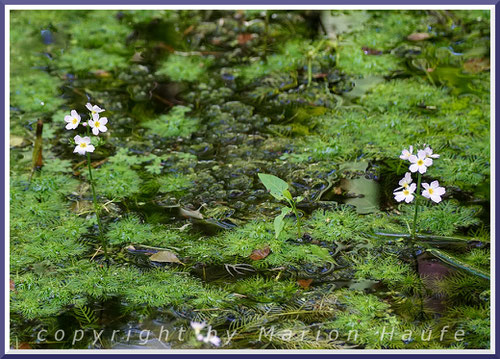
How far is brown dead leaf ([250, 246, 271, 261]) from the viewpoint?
3.37 m

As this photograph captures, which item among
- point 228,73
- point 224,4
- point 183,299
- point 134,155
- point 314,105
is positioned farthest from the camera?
point 228,73

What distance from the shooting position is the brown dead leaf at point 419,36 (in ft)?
16.3

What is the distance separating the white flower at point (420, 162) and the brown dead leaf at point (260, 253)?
2.47 feet

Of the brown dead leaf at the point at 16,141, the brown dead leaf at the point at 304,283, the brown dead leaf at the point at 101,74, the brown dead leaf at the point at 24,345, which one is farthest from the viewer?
the brown dead leaf at the point at 101,74

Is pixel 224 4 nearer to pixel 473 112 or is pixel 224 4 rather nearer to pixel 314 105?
pixel 314 105

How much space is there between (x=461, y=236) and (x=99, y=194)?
1806 millimetres

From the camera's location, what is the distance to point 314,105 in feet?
14.5

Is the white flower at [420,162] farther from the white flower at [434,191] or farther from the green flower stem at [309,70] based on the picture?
the green flower stem at [309,70]

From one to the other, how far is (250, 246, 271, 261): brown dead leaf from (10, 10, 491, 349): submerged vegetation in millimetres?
15

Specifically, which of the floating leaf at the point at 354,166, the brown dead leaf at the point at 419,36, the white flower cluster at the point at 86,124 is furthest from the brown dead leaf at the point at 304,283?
the brown dead leaf at the point at 419,36

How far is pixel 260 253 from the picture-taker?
3.39 meters

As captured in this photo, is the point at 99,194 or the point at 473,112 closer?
the point at 99,194

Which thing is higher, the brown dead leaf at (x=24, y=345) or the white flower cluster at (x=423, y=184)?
the white flower cluster at (x=423, y=184)

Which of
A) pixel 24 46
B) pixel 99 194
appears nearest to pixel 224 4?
pixel 99 194
